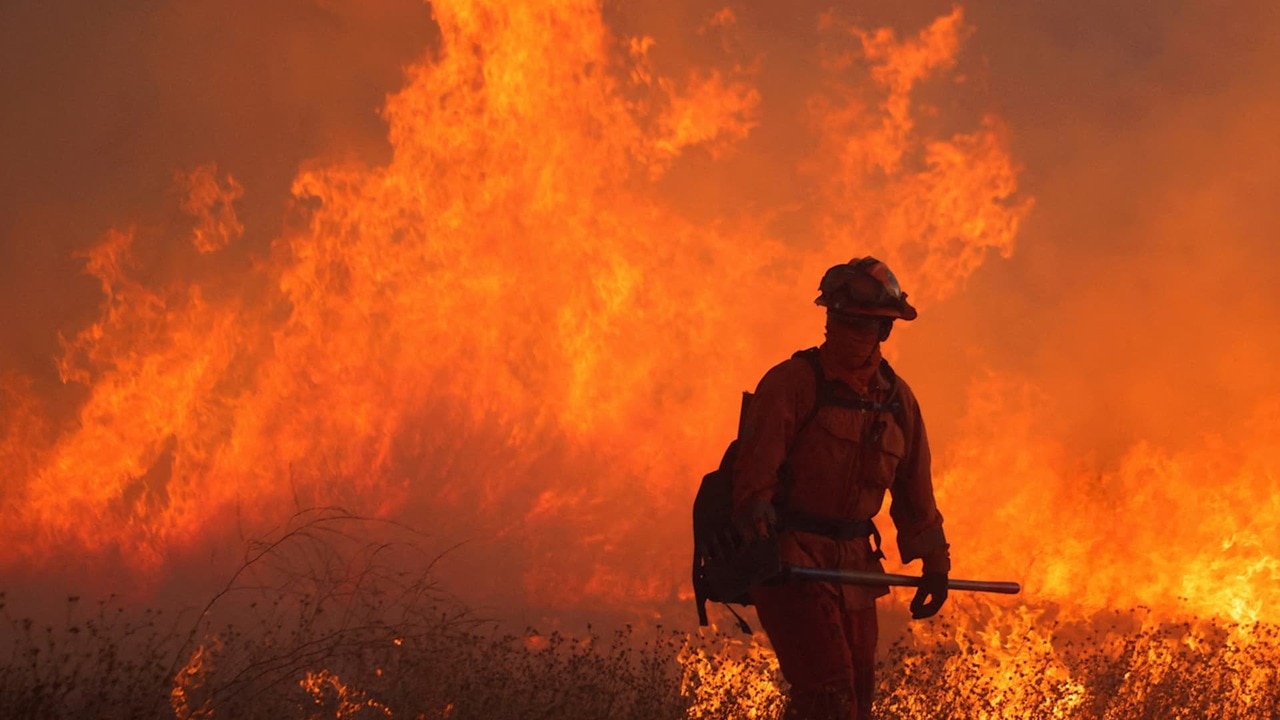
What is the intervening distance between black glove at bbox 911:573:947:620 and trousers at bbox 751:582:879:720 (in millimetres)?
597

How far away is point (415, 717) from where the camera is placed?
22.9ft

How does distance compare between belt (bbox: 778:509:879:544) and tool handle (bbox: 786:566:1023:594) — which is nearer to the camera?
tool handle (bbox: 786:566:1023:594)

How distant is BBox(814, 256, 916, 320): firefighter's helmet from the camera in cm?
677

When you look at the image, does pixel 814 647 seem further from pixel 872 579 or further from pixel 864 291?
pixel 864 291

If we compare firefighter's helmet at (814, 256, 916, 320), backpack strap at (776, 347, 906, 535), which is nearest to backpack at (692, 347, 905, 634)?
backpack strap at (776, 347, 906, 535)

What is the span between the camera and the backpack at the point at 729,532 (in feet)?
21.1

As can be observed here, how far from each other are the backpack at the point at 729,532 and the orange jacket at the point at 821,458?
47 millimetres

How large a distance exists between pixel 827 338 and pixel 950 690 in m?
3.03

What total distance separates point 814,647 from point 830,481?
0.85m

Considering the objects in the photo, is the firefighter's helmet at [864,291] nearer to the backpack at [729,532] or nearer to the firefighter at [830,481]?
the firefighter at [830,481]

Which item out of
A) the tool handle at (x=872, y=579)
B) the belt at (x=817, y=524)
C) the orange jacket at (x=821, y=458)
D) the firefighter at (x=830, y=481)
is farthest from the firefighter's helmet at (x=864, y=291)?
the tool handle at (x=872, y=579)

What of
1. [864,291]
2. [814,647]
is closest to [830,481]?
[814,647]

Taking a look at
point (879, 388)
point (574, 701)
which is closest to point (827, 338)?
point (879, 388)

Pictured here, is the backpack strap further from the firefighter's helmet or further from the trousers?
the trousers
